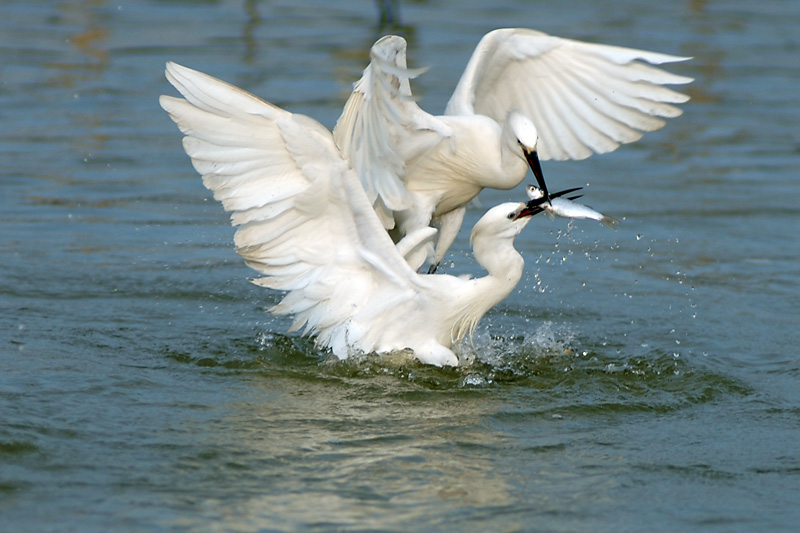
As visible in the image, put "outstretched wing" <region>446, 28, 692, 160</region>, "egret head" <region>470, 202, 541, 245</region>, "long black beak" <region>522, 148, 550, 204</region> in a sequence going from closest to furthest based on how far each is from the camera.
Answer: "egret head" <region>470, 202, 541, 245</region> → "long black beak" <region>522, 148, 550, 204</region> → "outstretched wing" <region>446, 28, 692, 160</region>

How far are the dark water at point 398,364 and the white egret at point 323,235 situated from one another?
0.28 m

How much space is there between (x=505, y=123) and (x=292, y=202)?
139 cm

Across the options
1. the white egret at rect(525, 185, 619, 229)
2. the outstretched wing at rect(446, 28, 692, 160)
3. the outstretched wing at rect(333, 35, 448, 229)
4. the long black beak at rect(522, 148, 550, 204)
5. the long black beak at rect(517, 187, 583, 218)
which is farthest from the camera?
the outstretched wing at rect(446, 28, 692, 160)

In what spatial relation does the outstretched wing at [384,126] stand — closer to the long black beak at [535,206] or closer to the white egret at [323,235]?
the white egret at [323,235]

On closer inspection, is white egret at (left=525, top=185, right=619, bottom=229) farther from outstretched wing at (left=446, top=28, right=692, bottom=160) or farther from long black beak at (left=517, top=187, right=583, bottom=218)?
outstretched wing at (left=446, top=28, right=692, bottom=160)

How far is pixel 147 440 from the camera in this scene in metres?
5.68

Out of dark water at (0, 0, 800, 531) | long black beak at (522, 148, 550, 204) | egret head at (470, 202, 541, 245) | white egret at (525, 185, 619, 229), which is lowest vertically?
dark water at (0, 0, 800, 531)

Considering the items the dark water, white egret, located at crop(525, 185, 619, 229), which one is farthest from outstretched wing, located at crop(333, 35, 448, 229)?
the dark water

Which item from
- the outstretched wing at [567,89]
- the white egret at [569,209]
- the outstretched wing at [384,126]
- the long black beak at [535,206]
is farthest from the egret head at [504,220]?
the outstretched wing at [567,89]

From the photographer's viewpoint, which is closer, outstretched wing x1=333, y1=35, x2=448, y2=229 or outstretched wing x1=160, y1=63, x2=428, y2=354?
outstretched wing x1=333, y1=35, x2=448, y2=229

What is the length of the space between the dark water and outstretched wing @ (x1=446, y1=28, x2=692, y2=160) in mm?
1261

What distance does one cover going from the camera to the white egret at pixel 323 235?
6.24 metres

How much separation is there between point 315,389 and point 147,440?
126 centimetres

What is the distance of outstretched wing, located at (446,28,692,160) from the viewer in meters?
7.45
